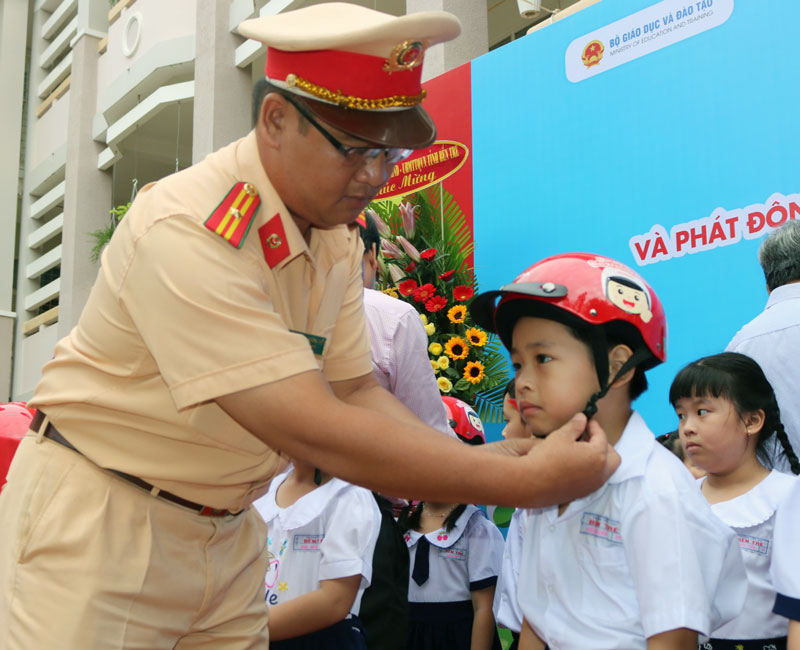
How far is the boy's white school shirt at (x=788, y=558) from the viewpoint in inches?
70.8

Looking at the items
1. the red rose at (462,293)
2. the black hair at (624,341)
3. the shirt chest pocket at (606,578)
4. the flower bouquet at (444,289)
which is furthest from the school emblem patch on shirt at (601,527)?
the red rose at (462,293)

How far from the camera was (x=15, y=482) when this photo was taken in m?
1.67

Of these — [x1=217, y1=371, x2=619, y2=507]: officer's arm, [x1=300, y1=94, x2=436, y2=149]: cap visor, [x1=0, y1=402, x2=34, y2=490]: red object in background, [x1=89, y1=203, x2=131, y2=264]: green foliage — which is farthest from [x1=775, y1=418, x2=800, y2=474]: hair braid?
[x1=89, y1=203, x2=131, y2=264]: green foliage

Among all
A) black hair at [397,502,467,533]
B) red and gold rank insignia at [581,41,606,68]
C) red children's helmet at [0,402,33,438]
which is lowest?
black hair at [397,502,467,533]

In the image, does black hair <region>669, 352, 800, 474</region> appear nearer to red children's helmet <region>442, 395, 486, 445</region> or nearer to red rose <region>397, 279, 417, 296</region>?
red children's helmet <region>442, 395, 486, 445</region>

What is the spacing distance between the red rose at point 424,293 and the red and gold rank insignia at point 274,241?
2964 mm

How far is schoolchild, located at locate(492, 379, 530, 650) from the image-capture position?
2.54 metres

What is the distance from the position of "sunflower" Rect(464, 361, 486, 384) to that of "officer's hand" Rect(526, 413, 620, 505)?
2.90 metres

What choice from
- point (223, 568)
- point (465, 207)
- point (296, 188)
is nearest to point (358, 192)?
point (296, 188)

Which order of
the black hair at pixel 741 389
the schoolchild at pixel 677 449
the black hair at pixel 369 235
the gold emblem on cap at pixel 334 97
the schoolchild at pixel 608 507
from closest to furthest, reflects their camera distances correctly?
1. the gold emblem on cap at pixel 334 97
2. the schoolchild at pixel 608 507
3. the black hair at pixel 741 389
4. the black hair at pixel 369 235
5. the schoolchild at pixel 677 449

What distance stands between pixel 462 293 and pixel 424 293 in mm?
204

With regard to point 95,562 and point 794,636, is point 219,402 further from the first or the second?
point 794,636

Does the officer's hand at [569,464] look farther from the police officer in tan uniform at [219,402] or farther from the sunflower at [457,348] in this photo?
the sunflower at [457,348]

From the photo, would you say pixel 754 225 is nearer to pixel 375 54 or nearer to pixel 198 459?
pixel 375 54
